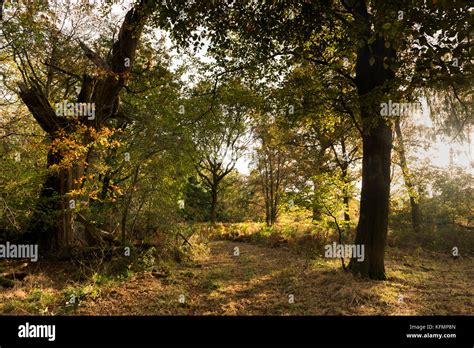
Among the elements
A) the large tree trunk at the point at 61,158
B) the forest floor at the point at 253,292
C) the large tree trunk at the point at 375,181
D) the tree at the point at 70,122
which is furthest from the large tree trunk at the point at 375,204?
the large tree trunk at the point at 61,158

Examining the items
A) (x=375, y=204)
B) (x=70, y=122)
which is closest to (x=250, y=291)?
(x=375, y=204)

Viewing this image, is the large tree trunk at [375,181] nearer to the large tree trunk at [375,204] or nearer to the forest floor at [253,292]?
the large tree trunk at [375,204]

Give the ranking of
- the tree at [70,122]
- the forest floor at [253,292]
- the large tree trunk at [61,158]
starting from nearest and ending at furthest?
1. the forest floor at [253,292]
2. the tree at [70,122]
3. the large tree trunk at [61,158]

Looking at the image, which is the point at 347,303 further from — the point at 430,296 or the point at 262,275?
the point at 262,275

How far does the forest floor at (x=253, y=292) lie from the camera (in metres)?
6.20

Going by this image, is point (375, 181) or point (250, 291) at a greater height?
point (375, 181)

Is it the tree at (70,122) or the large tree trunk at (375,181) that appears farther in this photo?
the tree at (70,122)

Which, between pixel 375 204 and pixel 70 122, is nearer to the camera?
pixel 375 204

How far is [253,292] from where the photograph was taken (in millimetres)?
7766

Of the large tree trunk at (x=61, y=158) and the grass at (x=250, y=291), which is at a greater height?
the large tree trunk at (x=61, y=158)

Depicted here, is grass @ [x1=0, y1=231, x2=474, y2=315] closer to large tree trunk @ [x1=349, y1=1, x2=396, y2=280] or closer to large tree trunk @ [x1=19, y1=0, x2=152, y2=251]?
large tree trunk @ [x1=349, y1=1, x2=396, y2=280]

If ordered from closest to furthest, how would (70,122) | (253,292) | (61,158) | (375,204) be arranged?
(253,292) → (375,204) → (61,158) → (70,122)

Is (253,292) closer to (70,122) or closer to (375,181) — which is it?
(375,181)
